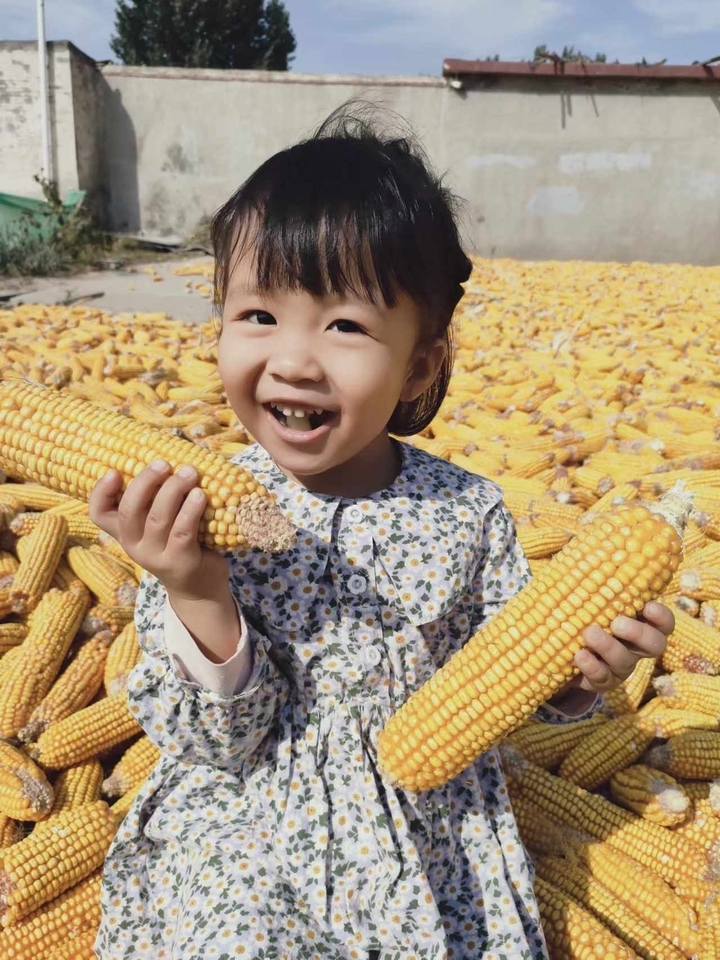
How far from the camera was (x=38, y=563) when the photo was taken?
9.30 feet

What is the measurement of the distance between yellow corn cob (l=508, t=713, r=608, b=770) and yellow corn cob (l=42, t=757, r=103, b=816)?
4.24 ft

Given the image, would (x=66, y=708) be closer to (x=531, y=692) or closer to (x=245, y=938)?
(x=245, y=938)

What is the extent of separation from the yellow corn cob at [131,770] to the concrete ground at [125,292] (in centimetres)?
677

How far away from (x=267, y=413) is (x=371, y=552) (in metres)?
0.38

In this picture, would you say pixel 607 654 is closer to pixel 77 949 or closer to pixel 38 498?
pixel 77 949

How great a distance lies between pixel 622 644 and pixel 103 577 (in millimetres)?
2170

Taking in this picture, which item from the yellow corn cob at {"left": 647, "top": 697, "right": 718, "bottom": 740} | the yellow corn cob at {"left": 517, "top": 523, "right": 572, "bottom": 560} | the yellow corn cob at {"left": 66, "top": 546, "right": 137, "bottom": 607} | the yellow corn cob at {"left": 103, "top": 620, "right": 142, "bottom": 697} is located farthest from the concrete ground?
the yellow corn cob at {"left": 647, "top": 697, "right": 718, "bottom": 740}

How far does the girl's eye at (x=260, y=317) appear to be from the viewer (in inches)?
53.2

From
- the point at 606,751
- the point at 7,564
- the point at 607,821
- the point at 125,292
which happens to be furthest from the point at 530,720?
the point at 125,292

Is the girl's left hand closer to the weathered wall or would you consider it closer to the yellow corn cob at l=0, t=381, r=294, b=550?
the yellow corn cob at l=0, t=381, r=294, b=550

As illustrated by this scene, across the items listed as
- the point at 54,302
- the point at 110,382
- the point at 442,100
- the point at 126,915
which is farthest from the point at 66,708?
the point at 442,100

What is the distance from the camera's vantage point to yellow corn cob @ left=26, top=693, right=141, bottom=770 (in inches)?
83.7

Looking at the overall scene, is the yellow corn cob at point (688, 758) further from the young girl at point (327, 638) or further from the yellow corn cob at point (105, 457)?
the yellow corn cob at point (105, 457)

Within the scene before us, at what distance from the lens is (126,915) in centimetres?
151
